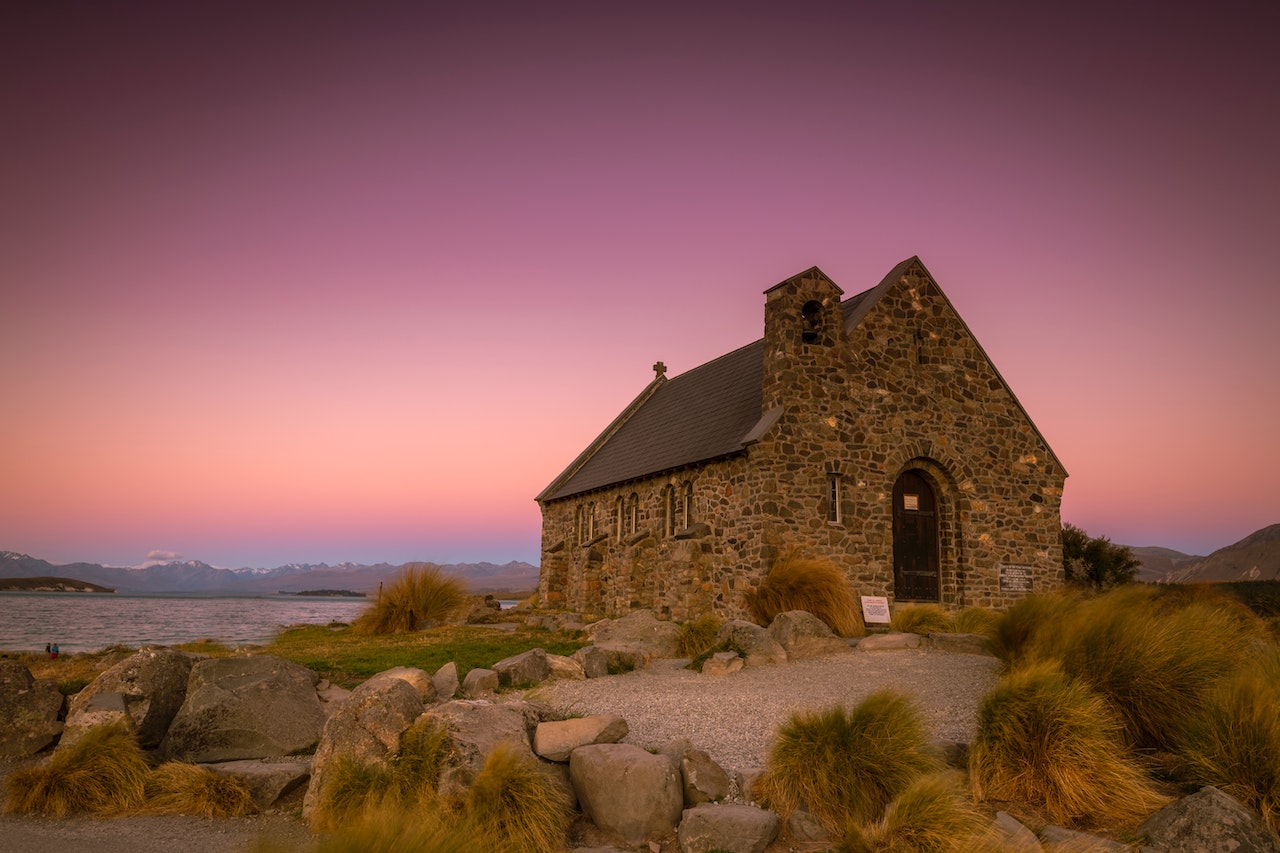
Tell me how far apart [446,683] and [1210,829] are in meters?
8.63

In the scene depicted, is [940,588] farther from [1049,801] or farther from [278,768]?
[278,768]

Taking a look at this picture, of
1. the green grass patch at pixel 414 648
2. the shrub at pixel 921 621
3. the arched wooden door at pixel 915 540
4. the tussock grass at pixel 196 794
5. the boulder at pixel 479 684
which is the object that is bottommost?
the tussock grass at pixel 196 794

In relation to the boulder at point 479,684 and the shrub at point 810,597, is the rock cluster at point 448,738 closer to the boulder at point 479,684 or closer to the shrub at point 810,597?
the boulder at point 479,684

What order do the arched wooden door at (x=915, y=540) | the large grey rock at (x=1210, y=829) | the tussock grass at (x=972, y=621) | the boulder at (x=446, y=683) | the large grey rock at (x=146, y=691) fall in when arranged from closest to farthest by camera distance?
1. the large grey rock at (x=1210, y=829)
2. the large grey rock at (x=146, y=691)
3. the boulder at (x=446, y=683)
4. the tussock grass at (x=972, y=621)
5. the arched wooden door at (x=915, y=540)

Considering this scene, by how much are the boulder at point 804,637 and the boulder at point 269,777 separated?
8.17 meters

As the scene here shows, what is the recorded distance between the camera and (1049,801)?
699 centimetres

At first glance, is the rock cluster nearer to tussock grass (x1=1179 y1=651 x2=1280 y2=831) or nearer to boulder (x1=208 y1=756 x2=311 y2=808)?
boulder (x1=208 y1=756 x2=311 y2=808)

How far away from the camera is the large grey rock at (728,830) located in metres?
6.49

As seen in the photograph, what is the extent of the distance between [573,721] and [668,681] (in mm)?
4170

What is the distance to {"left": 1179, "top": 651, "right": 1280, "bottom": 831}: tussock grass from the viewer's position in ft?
21.7

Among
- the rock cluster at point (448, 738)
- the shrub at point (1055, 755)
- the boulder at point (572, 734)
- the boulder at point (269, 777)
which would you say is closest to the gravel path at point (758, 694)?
the boulder at point (572, 734)

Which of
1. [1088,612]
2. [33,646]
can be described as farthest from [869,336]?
[33,646]

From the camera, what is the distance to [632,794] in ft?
23.3

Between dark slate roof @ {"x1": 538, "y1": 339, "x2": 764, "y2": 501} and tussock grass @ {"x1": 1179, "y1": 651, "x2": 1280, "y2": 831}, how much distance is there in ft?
42.4
